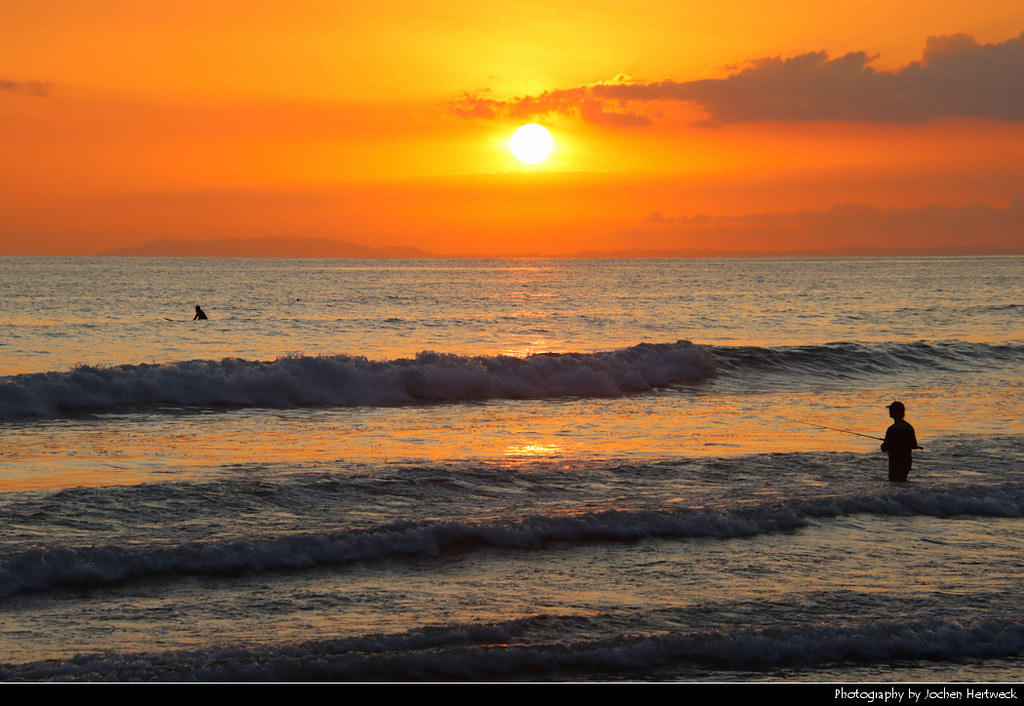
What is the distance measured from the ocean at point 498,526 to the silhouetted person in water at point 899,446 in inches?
10.7

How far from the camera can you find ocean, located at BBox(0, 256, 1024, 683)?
7090 millimetres

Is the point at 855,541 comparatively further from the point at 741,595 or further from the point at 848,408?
the point at 848,408

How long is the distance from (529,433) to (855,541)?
8538 millimetres

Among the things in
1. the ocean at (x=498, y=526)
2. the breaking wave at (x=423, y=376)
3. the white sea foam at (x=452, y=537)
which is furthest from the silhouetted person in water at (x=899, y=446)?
the breaking wave at (x=423, y=376)

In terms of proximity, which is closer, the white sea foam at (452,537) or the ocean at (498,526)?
the ocean at (498,526)

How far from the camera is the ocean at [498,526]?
709cm

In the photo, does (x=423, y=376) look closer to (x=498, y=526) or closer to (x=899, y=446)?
(x=899, y=446)

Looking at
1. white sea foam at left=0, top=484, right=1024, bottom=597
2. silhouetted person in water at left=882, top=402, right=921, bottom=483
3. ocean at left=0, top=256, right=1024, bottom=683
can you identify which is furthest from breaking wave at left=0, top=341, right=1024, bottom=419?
white sea foam at left=0, top=484, right=1024, bottom=597

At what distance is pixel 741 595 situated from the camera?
8.38 meters

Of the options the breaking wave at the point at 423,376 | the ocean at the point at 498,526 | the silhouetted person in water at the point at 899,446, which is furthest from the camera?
the breaking wave at the point at 423,376

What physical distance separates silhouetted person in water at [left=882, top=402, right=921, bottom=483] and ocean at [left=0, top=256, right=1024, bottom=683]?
271mm

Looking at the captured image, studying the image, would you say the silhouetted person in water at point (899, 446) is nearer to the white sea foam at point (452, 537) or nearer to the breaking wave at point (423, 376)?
the white sea foam at point (452, 537)

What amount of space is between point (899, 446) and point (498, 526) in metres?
6.59

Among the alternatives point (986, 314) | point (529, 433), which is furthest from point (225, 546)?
point (986, 314)
